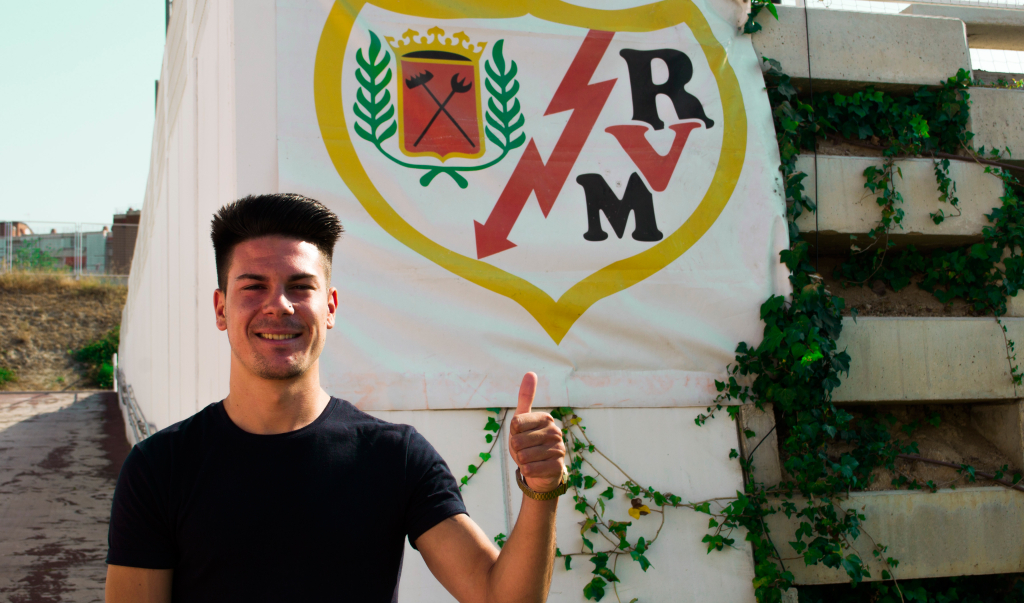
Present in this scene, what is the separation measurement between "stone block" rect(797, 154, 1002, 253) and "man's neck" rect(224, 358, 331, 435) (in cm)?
331

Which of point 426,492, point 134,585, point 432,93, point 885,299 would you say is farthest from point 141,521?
point 885,299

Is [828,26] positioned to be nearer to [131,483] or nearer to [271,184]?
[271,184]

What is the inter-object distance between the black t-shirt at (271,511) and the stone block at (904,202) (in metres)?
3.27

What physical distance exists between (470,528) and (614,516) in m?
2.04

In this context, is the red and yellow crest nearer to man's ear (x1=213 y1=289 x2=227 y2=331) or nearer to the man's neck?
man's ear (x1=213 y1=289 x2=227 y2=331)

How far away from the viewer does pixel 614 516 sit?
3582 millimetres

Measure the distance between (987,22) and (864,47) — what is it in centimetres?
130

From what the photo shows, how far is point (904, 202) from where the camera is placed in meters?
4.39

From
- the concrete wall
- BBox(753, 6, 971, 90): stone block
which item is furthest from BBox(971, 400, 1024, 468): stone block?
the concrete wall

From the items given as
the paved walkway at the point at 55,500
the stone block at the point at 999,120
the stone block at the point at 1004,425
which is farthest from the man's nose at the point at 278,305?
the stone block at the point at 999,120

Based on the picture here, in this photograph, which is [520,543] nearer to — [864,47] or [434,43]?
[434,43]

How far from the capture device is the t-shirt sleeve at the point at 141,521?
1526mm

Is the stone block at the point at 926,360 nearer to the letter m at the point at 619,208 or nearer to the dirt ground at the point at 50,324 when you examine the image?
the letter m at the point at 619,208

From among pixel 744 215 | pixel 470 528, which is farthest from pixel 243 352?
pixel 744 215
